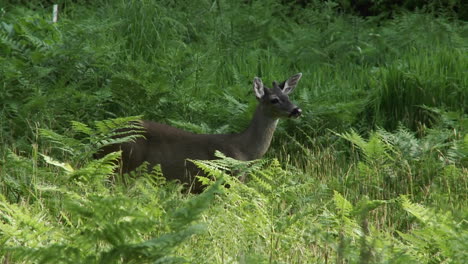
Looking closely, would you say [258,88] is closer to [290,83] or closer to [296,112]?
[290,83]

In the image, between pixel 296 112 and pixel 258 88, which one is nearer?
pixel 296 112

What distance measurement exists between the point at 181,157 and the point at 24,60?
8.78 feet

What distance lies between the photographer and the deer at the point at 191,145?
299 inches

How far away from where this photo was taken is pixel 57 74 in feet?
30.7

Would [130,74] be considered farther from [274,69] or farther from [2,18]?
[2,18]

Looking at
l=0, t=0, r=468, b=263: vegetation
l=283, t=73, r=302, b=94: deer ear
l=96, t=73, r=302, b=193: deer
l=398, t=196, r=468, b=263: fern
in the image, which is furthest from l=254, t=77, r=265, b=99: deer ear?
l=398, t=196, r=468, b=263: fern

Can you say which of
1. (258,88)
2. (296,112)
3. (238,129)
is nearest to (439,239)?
(296,112)

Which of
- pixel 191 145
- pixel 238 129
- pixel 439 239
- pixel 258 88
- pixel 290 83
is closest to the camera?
pixel 439 239

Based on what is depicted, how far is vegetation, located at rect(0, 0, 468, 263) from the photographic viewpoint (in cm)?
436

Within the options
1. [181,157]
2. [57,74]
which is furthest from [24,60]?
[181,157]

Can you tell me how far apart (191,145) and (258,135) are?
30.4 inches

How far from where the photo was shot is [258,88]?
8.66 meters

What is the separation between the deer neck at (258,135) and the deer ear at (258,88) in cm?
13

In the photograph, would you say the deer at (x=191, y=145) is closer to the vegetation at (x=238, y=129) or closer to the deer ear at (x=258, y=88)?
the deer ear at (x=258, y=88)
